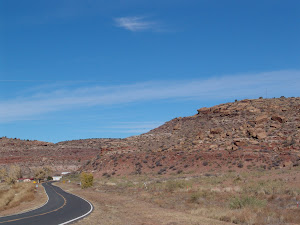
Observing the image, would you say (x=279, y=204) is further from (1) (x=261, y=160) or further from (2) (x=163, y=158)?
(2) (x=163, y=158)

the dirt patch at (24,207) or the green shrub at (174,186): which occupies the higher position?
the dirt patch at (24,207)

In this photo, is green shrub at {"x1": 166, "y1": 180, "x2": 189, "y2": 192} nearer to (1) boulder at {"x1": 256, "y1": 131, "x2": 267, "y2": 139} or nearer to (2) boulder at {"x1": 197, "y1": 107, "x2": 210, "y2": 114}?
(1) boulder at {"x1": 256, "y1": 131, "x2": 267, "y2": 139}

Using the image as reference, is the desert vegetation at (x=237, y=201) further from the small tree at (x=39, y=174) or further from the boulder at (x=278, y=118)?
the small tree at (x=39, y=174)

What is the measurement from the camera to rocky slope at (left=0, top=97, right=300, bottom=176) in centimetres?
5472

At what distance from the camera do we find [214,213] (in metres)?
20.0

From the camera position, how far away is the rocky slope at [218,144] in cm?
5472

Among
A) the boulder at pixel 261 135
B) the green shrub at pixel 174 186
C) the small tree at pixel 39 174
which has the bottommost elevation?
the small tree at pixel 39 174

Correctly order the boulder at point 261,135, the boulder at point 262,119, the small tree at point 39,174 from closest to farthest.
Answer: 1. the boulder at point 261,135
2. the boulder at point 262,119
3. the small tree at point 39,174

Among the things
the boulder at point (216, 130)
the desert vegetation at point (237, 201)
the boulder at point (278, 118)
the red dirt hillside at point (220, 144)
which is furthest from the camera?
the boulder at point (216, 130)

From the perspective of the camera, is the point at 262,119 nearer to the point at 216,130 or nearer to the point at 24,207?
the point at 216,130

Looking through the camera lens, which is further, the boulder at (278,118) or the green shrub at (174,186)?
the boulder at (278,118)

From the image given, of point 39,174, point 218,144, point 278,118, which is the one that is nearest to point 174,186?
point 218,144

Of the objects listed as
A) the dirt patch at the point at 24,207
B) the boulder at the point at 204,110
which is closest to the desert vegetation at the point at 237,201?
the dirt patch at the point at 24,207

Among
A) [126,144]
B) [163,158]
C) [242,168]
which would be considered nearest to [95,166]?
[126,144]
